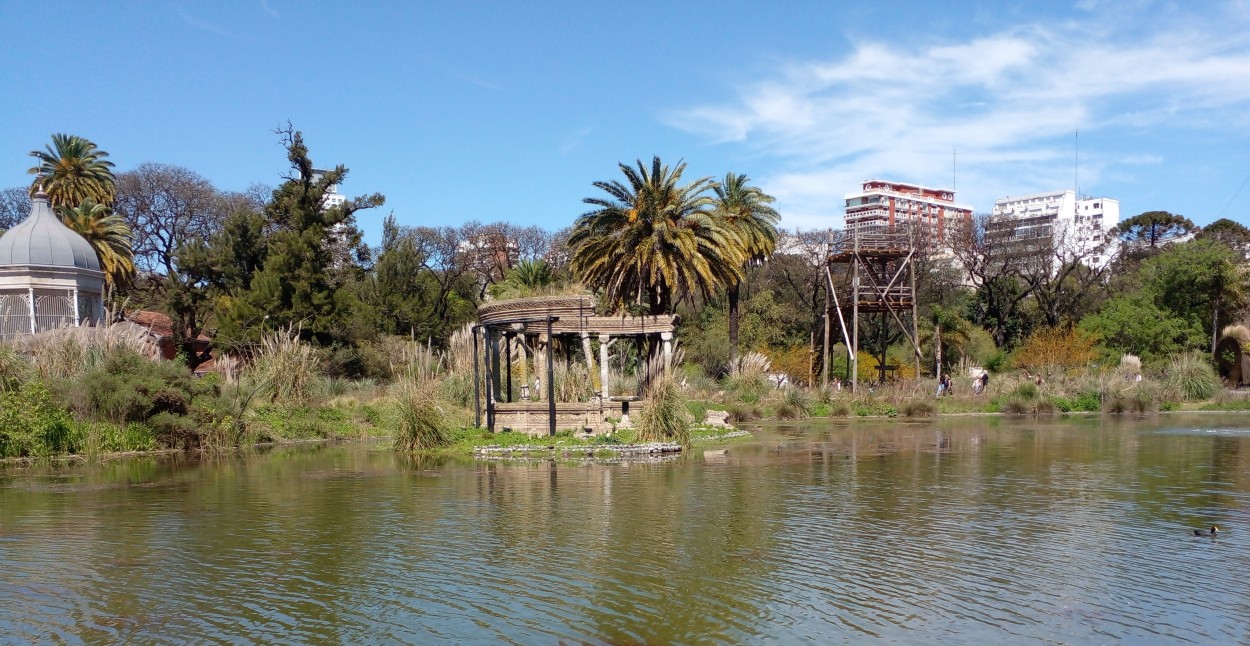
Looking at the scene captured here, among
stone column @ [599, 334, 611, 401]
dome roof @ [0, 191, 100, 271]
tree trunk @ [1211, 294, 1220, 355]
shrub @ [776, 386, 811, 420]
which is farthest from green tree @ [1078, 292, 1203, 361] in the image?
dome roof @ [0, 191, 100, 271]

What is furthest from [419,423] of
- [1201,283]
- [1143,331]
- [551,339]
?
[1201,283]

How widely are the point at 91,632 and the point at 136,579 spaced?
6.19ft

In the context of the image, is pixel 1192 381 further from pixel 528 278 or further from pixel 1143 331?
pixel 528 278

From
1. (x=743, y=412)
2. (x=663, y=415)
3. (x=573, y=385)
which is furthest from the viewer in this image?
(x=743, y=412)

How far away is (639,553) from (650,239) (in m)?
21.8

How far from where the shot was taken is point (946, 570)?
9.88m

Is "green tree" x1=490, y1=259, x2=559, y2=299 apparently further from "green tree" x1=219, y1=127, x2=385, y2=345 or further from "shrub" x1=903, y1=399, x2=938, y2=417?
"shrub" x1=903, y1=399, x2=938, y2=417

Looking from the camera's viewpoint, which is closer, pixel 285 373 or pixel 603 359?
pixel 603 359

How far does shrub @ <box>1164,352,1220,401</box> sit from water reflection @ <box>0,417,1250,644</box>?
19502mm

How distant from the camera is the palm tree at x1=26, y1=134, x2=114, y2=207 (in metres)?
49.4

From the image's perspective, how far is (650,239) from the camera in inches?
1259

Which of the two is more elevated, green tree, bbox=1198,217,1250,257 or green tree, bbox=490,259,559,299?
green tree, bbox=1198,217,1250,257

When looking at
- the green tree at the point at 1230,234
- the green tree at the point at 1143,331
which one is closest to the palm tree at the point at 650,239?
the green tree at the point at 1143,331

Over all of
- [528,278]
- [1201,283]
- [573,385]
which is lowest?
[573,385]
